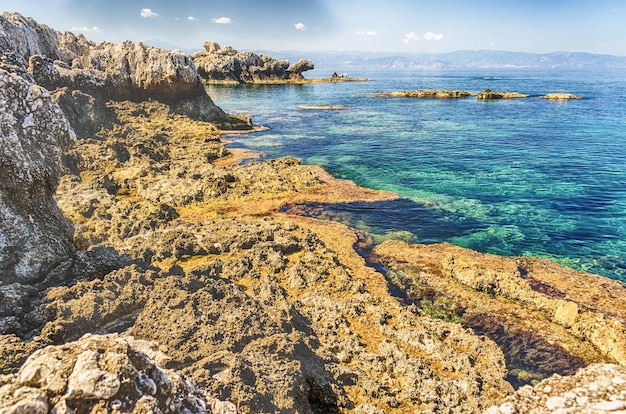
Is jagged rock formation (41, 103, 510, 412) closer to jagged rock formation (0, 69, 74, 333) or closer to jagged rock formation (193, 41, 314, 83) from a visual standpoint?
jagged rock formation (0, 69, 74, 333)

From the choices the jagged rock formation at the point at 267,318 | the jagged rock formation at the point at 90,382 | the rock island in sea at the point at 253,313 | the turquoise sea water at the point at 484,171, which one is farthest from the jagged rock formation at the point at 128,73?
the jagged rock formation at the point at 90,382

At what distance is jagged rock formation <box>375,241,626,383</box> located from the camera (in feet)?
36.3

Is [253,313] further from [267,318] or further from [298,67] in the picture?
[298,67]

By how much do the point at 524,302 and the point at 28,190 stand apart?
16491 millimetres

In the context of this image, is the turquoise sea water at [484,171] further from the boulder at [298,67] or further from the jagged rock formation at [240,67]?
the boulder at [298,67]

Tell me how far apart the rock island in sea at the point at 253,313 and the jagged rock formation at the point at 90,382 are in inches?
0.6

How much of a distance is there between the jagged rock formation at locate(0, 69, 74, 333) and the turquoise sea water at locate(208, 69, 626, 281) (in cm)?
1398

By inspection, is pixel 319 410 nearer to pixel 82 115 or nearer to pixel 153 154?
pixel 153 154

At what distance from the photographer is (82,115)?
32.9 meters

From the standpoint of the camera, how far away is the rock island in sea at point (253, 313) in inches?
194

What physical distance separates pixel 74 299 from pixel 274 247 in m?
8.14

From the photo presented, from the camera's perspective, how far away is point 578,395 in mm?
5086

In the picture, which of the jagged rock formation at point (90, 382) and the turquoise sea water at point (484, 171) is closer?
the jagged rock formation at point (90, 382)

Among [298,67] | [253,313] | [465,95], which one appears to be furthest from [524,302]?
[298,67]
